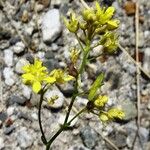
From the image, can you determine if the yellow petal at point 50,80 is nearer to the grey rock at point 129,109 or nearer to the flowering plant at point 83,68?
the flowering plant at point 83,68

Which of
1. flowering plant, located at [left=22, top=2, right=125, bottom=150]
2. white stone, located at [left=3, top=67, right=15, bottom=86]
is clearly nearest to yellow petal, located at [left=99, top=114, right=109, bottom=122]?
flowering plant, located at [left=22, top=2, right=125, bottom=150]

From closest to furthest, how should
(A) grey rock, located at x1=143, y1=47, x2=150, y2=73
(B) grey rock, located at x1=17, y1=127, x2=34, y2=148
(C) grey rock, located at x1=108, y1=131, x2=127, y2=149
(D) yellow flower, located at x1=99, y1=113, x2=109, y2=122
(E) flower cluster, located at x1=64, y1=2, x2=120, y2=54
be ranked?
(E) flower cluster, located at x1=64, y1=2, x2=120, y2=54 → (D) yellow flower, located at x1=99, y1=113, x2=109, y2=122 → (B) grey rock, located at x1=17, y1=127, x2=34, y2=148 → (C) grey rock, located at x1=108, y1=131, x2=127, y2=149 → (A) grey rock, located at x1=143, y1=47, x2=150, y2=73

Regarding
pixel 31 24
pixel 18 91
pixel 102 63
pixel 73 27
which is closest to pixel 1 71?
pixel 18 91

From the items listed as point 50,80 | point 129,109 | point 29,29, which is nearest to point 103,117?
point 50,80

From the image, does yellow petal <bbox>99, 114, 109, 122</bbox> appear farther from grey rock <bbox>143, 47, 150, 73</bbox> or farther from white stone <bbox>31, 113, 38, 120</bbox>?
grey rock <bbox>143, 47, 150, 73</bbox>

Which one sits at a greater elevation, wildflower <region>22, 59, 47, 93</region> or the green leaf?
wildflower <region>22, 59, 47, 93</region>

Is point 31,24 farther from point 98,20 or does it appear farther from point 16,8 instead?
point 98,20

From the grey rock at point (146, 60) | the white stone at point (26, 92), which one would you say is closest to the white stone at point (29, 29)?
the white stone at point (26, 92)

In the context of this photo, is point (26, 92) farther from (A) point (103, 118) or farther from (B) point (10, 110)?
(A) point (103, 118)
